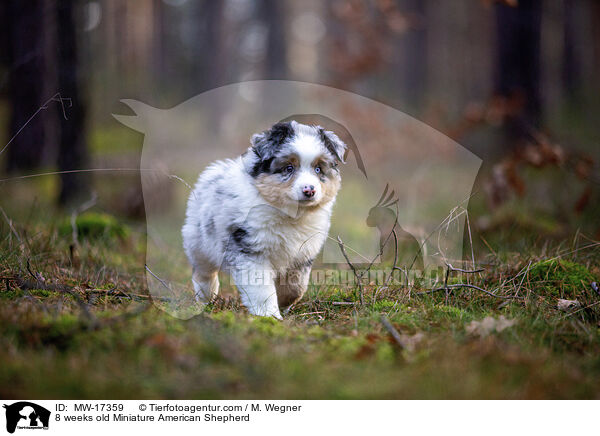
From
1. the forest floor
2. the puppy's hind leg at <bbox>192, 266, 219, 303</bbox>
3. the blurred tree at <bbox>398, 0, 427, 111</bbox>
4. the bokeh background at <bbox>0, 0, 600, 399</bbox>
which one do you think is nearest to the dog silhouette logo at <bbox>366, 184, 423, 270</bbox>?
the bokeh background at <bbox>0, 0, 600, 399</bbox>

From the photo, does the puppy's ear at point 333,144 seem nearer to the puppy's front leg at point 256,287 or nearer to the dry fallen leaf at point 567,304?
the puppy's front leg at point 256,287

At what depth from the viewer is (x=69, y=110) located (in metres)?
7.09

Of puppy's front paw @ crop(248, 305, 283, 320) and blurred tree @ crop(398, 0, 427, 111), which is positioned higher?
blurred tree @ crop(398, 0, 427, 111)

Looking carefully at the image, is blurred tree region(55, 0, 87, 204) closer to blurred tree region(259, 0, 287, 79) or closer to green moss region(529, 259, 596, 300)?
green moss region(529, 259, 596, 300)

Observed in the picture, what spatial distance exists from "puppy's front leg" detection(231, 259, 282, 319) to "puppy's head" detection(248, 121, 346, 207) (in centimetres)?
54

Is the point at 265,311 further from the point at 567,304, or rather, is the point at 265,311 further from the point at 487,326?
the point at 567,304

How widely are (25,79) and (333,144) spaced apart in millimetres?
7517

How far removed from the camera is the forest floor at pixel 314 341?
8.24 feet

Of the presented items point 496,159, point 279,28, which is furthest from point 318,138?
point 279,28

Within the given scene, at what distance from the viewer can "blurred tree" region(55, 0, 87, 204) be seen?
22.5ft

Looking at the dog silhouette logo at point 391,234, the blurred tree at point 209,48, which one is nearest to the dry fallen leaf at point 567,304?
the dog silhouette logo at point 391,234

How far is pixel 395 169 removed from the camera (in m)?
11.5
